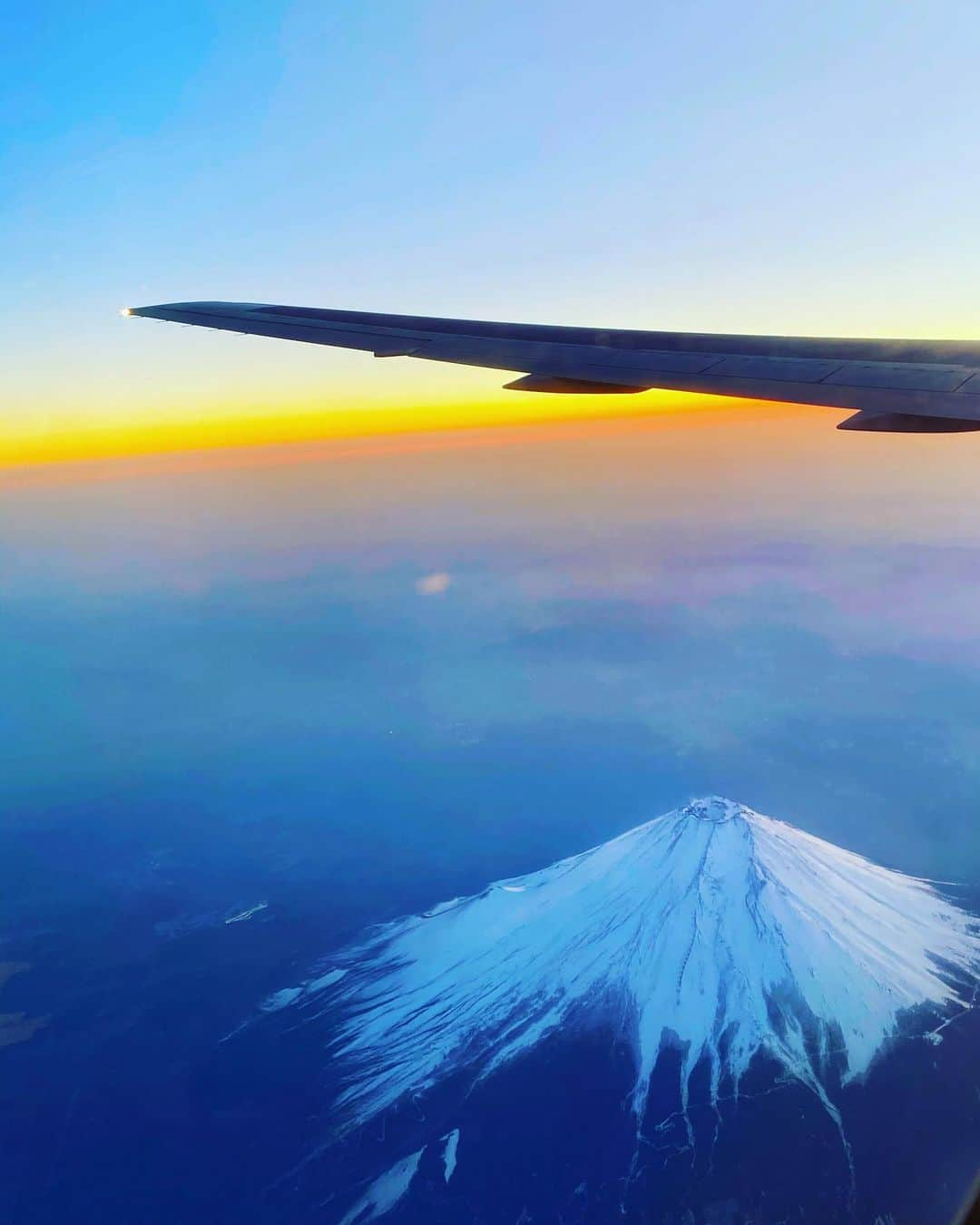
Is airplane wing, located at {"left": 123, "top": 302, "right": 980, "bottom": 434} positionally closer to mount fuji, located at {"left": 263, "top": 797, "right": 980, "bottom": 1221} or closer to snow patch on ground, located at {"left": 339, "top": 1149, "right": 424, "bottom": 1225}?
mount fuji, located at {"left": 263, "top": 797, "right": 980, "bottom": 1221}

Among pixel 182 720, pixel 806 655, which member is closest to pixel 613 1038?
pixel 182 720

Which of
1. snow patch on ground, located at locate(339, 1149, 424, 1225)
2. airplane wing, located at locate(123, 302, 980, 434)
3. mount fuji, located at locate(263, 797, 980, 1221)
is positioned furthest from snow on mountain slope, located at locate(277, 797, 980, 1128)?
airplane wing, located at locate(123, 302, 980, 434)

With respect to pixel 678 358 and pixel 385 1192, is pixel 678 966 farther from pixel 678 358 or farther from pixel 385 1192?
pixel 678 358

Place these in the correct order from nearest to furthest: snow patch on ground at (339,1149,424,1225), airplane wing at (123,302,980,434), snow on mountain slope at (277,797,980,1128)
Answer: airplane wing at (123,302,980,434) < snow patch on ground at (339,1149,424,1225) < snow on mountain slope at (277,797,980,1128)

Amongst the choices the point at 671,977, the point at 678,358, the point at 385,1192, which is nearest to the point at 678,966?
the point at 671,977

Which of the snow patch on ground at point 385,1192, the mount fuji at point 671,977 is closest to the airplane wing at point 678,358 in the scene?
the mount fuji at point 671,977

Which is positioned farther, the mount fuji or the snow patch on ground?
the mount fuji
